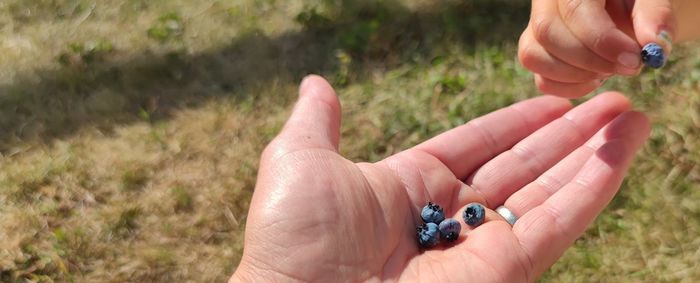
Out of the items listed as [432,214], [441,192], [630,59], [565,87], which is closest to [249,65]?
[441,192]

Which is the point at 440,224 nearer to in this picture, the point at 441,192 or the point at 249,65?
the point at 441,192

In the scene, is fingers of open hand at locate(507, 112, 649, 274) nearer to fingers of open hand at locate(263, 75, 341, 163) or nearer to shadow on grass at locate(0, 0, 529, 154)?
fingers of open hand at locate(263, 75, 341, 163)

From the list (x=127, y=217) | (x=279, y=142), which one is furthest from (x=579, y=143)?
(x=127, y=217)

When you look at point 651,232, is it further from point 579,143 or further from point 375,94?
point 375,94

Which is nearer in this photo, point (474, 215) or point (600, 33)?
point (600, 33)

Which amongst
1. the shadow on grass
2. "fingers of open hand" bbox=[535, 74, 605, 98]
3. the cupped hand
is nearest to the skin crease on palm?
"fingers of open hand" bbox=[535, 74, 605, 98]

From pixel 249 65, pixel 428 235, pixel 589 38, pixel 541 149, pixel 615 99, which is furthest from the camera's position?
pixel 249 65
